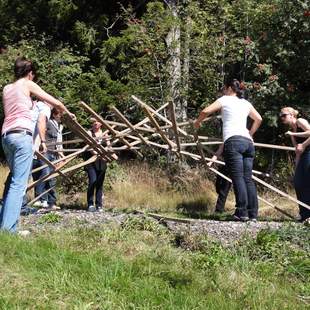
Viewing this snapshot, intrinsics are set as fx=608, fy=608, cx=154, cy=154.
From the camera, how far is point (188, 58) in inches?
551

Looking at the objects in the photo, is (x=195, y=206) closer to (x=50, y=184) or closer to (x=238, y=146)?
(x=50, y=184)

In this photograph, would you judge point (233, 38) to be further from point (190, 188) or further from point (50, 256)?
point (50, 256)

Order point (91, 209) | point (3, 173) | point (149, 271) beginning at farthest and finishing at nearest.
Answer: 1. point (3, 173)
2. point (91, 209)
3. point (149, 271)

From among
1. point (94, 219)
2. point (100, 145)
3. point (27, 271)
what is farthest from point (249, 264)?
point (100, 145)

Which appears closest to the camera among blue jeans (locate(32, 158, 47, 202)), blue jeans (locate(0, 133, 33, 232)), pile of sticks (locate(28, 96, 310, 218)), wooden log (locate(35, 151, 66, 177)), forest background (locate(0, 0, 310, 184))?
blue jeans (locate(0, 133, 33, 232))

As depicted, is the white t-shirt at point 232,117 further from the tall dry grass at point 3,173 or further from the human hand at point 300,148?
the tall dry grass at point 3,173

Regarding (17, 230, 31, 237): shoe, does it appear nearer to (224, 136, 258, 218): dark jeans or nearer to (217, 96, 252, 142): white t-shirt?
(224, 136, 258, 218): dark jeans

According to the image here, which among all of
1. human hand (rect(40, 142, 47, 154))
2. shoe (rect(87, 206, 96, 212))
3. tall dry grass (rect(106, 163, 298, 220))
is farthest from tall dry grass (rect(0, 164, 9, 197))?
human hand (rect(40, 142, 47, 154))

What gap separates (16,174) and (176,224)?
1.84 metres

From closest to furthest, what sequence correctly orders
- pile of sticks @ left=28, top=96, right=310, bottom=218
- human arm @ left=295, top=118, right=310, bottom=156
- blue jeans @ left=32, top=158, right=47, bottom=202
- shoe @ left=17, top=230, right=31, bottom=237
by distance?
→ shoe @ left=17, top=230, right=31, bottom=237
pile of sticks @ left=28, top=96, right=310, bottom=218
human arm @ left=295, top=118, right=310, bottom=156
blue jeans @ left=32, top=158, right=47, bottom=202

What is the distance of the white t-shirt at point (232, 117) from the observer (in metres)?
7.46

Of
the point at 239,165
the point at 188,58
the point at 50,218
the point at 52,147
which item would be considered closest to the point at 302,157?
the point at 239,165

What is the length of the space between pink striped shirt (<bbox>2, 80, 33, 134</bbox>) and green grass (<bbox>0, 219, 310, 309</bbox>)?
115cm

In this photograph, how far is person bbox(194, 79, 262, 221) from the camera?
7.37m
